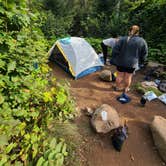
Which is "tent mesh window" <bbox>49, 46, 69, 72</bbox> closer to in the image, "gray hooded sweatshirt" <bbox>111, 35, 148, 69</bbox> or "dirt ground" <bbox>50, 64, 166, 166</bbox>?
"dirt ground" <bbox>50, 64, 166, 166</bbox>

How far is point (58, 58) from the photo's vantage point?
21.1ft

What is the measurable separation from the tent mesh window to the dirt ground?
1346mm

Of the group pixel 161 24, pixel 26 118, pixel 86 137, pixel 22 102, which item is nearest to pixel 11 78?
pixel 22 102

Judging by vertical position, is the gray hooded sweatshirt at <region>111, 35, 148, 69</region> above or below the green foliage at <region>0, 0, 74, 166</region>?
Answer: below

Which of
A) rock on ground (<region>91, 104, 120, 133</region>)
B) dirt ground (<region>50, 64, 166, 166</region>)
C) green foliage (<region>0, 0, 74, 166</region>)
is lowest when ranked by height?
dirt ground (<region>50, 64, 166, 166</region>)

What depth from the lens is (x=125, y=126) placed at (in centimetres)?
356

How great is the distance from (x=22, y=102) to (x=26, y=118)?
0.44 ft

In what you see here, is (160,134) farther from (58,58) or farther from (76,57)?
(58,58)

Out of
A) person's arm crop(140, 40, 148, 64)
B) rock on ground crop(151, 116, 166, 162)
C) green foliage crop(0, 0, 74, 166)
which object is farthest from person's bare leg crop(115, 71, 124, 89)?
green foliage crop(0, 0, 74, 166)

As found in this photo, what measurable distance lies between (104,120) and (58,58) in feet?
11.6

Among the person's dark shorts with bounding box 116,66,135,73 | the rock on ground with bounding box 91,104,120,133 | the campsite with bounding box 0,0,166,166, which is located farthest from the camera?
the person's dark shorts with bounding box 116,66,135,73

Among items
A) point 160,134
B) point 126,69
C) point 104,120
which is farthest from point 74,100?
point 126,69

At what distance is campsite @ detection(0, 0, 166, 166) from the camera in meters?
1.63

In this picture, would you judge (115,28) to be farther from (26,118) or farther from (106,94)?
(26,118)
